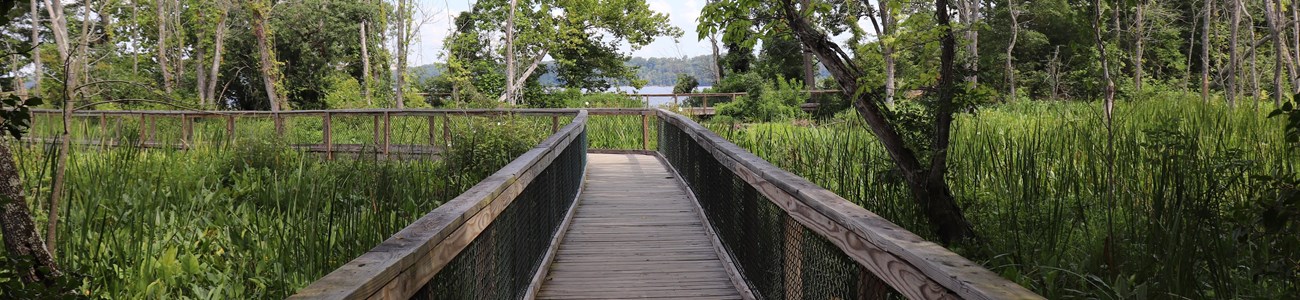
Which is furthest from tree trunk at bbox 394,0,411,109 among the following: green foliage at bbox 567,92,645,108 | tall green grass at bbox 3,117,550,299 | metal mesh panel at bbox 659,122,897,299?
metal mesh panel at bbox 659,122,897,299

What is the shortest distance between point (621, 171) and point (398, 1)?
52.1 feet

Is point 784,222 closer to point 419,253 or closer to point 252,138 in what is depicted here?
point 419,253

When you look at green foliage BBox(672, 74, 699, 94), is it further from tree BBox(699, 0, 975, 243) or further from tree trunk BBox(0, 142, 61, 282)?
tree trunk BBox(0, 142, 61, 282)

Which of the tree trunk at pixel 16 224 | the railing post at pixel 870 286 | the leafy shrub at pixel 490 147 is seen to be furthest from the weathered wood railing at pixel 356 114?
the railing post at pixel 870 286

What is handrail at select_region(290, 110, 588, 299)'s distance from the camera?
1.81 meters

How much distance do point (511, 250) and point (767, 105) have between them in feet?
64.1

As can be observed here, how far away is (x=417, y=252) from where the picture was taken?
2.19 metres

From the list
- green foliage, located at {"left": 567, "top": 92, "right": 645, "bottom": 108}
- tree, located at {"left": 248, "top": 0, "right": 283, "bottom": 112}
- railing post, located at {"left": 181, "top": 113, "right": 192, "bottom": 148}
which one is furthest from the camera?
green foliage, located at {"left": 567, "top": 92, "right": 645, "bottom": 108}

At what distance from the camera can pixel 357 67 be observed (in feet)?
125

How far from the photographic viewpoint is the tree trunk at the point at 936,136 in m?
4.23

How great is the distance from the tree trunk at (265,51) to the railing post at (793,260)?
82.3ft

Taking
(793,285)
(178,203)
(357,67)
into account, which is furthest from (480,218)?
(357,67)

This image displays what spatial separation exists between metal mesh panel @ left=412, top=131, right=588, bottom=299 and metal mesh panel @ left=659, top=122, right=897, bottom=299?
3.64 feet

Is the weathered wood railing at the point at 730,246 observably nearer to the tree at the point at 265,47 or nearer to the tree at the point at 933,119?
the tree at the point at 933,119
